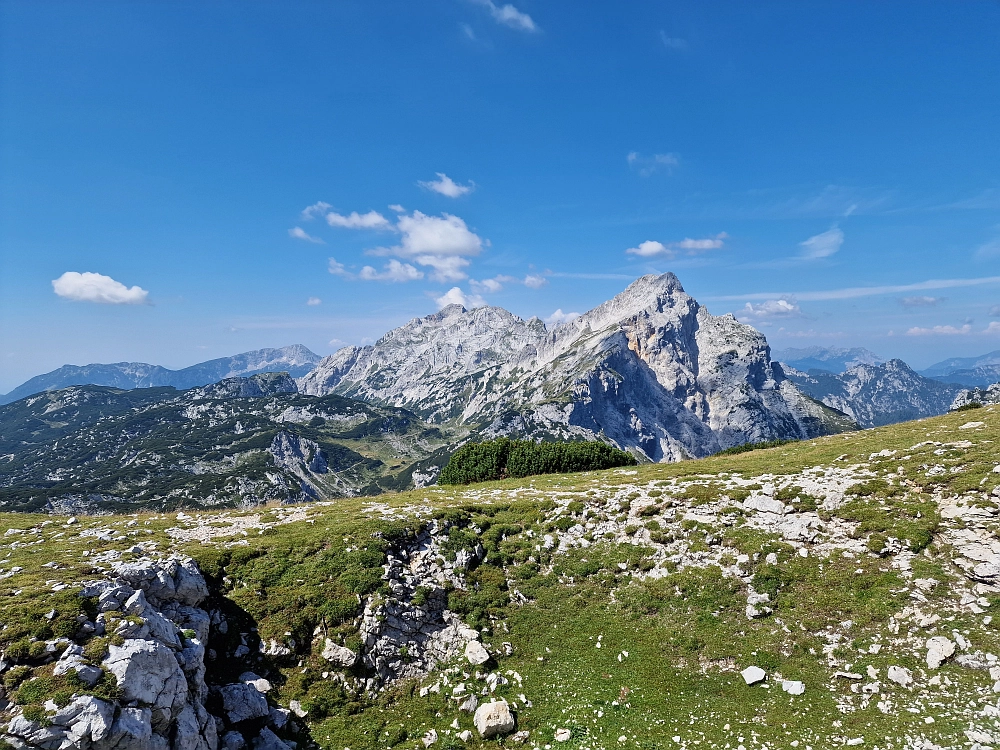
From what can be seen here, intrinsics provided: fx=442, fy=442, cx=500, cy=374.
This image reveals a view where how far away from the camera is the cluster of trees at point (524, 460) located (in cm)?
6103

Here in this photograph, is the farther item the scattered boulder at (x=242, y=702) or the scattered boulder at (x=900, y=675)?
the scattered boulder at (x=242, y=702)

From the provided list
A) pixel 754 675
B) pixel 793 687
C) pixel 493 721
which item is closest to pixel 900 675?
pixel 793 687

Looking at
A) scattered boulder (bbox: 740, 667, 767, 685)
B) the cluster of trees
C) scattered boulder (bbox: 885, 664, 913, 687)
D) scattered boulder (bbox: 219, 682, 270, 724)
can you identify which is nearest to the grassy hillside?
scattered boulder (bbox: 885, 664, 913, 687)

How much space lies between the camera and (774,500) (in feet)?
96.4

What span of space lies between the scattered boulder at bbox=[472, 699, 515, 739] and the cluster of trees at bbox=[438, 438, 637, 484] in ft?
127

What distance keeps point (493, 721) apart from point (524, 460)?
1735 inches

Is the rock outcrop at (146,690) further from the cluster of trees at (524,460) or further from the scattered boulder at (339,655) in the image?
the cluster of trees at (524,460)

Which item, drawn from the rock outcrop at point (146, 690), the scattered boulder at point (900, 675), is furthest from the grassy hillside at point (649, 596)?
the rock outcrop at point (146, 690)

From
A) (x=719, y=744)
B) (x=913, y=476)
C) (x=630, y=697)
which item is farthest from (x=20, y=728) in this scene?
(x=913, y=476)

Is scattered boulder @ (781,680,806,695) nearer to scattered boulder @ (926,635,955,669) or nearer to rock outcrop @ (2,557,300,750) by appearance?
scattered boulder @ (926,635,955,669)

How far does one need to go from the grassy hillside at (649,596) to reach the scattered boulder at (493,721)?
0.40 meters

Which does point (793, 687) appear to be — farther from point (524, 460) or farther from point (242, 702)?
point (524, 460)

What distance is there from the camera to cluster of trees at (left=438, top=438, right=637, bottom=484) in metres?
61.0

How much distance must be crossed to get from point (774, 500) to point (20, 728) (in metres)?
36.1
